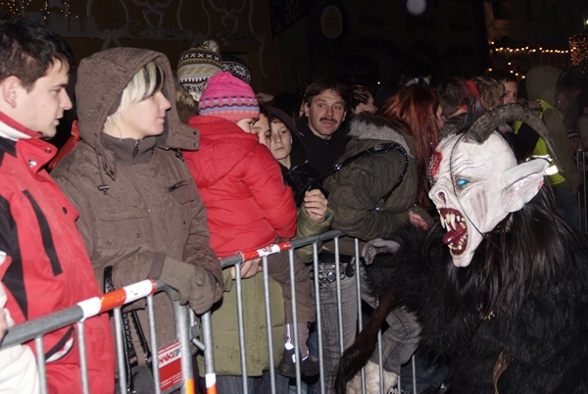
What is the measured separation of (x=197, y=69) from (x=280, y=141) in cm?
68

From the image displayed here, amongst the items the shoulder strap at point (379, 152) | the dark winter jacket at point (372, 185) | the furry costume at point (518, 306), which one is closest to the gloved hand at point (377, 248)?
the dark winter jacket at point (372, 185)

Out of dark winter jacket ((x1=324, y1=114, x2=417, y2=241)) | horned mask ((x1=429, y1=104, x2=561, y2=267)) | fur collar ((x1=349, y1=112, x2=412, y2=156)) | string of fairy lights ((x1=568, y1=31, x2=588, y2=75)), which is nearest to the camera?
horned mask ((x1=429, y1=104, x2=561, y2=267))

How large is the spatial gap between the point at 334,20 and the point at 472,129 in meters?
9.63

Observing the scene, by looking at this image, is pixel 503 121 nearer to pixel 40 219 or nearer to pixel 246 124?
pixel 246 124

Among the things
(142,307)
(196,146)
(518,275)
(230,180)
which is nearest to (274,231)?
(230,180)

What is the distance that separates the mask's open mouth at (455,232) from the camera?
9.06ft

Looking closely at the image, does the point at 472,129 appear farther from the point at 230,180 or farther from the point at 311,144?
the point at 311,144

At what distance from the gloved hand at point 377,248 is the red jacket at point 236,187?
57cm

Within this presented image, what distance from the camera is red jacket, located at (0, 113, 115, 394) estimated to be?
1.97 meters

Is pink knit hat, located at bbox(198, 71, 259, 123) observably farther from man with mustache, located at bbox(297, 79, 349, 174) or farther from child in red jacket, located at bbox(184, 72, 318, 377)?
man with mustache, located at bbox(297, 79, 349, 174)

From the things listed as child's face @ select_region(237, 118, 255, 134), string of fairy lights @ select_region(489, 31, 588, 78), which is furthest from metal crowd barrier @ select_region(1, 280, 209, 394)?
string of fairy lights @ select_region(489, 31, 588, 78)

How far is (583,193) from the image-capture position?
7902 mm

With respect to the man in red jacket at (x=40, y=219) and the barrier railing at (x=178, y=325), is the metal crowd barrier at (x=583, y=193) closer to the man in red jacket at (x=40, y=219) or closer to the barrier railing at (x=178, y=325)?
the barrier railing at (x=178, y=325)

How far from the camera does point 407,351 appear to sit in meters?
3.84
